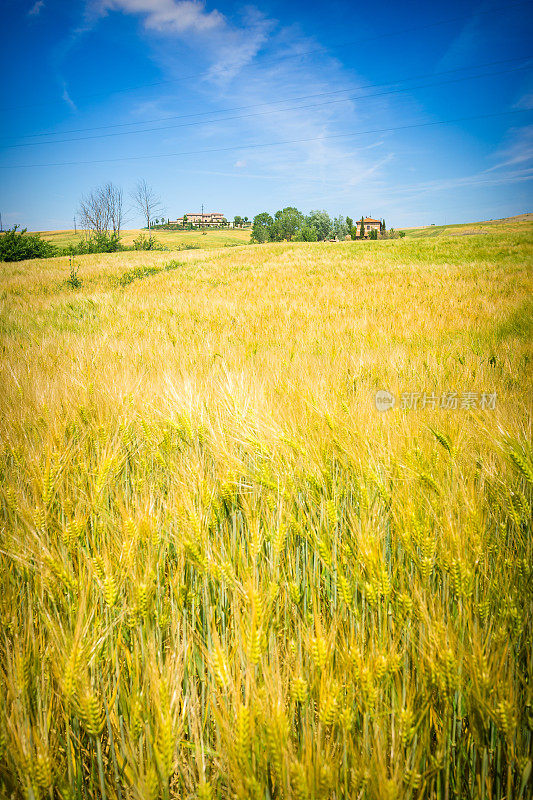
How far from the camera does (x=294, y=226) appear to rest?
3302 inches

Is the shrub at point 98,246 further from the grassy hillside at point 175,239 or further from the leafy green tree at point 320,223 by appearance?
the leafy green tree at point 320,223

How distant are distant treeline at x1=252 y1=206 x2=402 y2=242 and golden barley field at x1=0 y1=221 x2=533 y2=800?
81337mm

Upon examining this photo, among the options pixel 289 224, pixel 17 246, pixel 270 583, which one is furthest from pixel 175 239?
pixel 270 583

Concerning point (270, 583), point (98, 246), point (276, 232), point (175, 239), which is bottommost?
point (270, 583)

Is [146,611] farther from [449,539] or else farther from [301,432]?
[301,432]

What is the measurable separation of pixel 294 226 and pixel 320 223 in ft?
30.2

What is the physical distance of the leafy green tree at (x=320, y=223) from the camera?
292ft

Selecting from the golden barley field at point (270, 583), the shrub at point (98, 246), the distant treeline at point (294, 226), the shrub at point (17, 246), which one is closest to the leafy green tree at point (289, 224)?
the distant treeline at point (294, 226)

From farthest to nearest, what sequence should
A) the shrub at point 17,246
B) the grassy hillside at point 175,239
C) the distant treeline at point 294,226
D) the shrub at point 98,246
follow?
1. the distant treeline at point 294,226
2. the grassy hillside at point 175,239
3. the shrub at point 98,246
4. the shrub at point 17,246

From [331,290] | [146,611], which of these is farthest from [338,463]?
[331,290]

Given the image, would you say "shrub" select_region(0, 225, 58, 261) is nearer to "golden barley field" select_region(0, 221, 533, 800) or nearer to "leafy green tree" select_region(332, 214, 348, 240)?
"golden barley field" select_region(0, 221, 533, 800)

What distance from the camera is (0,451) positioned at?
1.48 m

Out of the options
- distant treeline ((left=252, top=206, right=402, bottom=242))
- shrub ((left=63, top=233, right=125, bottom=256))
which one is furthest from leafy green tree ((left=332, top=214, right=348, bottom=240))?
shrub ((left=63, top=233, right=125, bottom=256))

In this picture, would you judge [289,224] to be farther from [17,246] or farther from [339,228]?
[17,246]
